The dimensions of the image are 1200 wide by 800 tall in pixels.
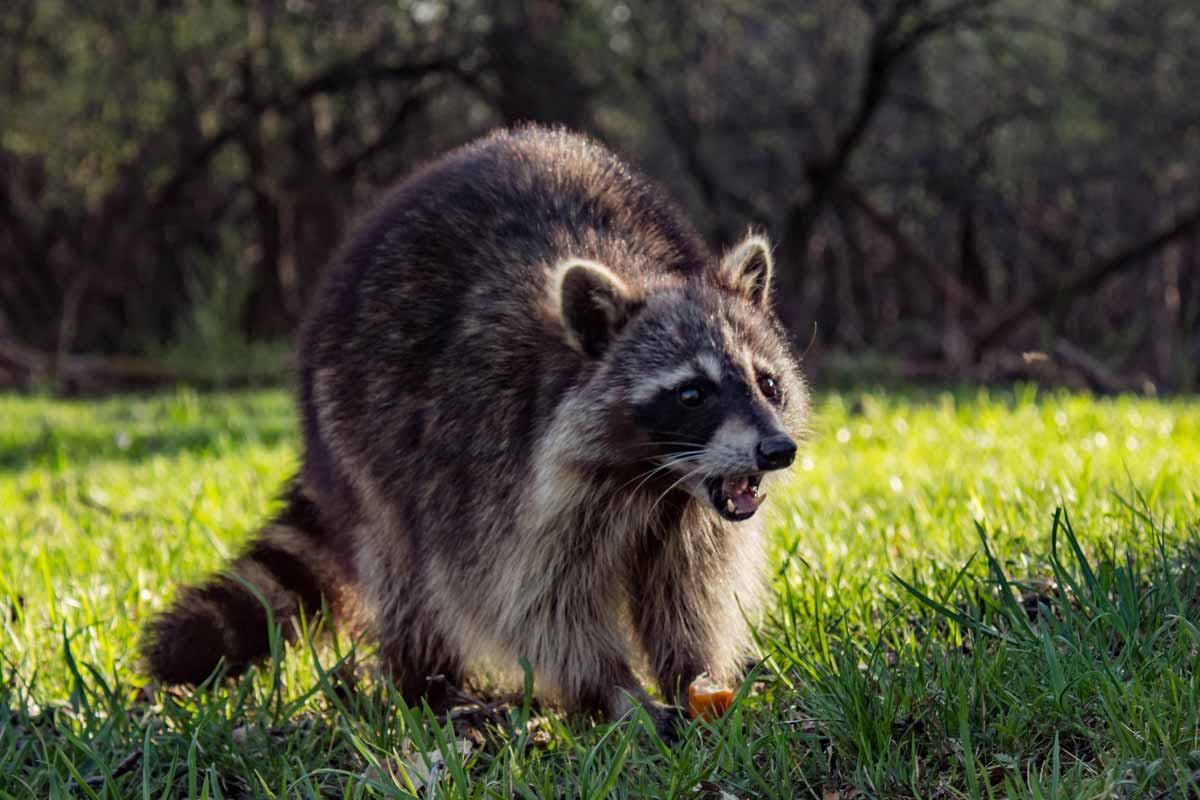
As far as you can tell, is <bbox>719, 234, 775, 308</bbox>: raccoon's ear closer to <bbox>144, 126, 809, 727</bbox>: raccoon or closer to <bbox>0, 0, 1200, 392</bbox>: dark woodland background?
<bbox>144, 126, 809, 727</bbox>: raccoon

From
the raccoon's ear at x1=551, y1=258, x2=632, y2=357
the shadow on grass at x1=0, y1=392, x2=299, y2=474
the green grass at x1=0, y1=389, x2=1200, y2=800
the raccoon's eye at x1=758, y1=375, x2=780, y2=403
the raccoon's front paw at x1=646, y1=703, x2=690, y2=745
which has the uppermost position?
the raccoon's ear at x1=551, y1=258, x2=632, y2=357

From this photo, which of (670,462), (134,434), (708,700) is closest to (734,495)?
(670,462)

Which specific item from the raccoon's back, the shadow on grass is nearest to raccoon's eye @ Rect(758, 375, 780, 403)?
the raccoon's back

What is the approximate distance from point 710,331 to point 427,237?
3.59 feet

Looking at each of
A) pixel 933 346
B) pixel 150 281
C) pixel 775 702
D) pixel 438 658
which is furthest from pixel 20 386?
pixel 775 702

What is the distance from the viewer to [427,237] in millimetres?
3988

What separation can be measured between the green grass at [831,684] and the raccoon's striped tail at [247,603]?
0.39 ft

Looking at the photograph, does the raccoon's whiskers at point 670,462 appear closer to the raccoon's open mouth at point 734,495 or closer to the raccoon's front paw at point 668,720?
the raccoon's open mouth at point 734,495

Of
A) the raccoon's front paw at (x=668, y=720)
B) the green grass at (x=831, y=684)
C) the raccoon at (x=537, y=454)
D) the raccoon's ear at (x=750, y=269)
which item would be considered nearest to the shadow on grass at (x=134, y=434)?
the green grass at (x=831, y=684)

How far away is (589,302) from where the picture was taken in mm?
3402

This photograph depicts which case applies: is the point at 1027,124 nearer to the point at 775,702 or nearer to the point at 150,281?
the point at 150,281

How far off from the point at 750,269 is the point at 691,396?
691 millimetres

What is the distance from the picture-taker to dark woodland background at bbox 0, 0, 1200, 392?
12992 mm

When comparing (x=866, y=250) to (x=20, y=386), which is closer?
(x=20, y=386)
